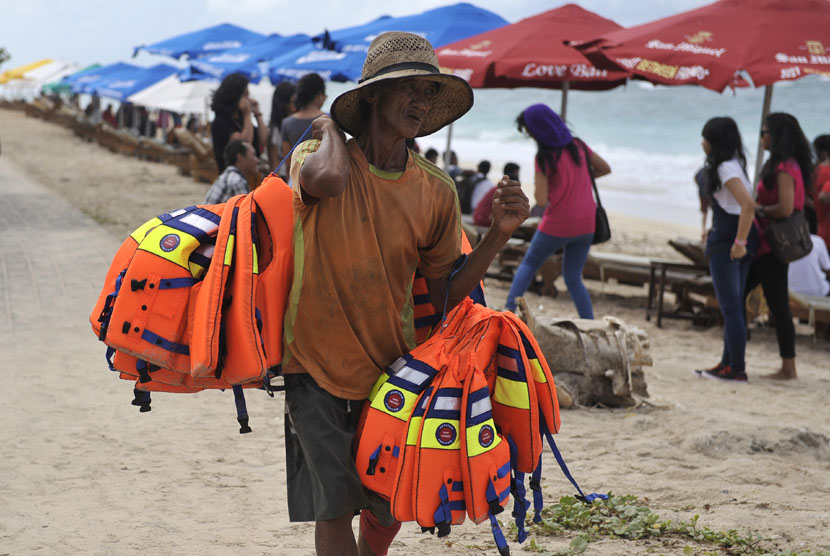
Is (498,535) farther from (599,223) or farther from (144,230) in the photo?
(599,223)

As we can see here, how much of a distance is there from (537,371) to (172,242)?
1.11 m

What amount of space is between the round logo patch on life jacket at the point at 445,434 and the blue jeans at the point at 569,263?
425 cm

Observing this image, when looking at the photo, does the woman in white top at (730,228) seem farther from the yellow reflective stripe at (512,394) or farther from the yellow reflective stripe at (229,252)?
the yellow reflective stripe at (229,252)

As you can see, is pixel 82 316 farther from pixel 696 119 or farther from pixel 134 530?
pixel 696 119

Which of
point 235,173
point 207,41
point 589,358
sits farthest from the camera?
point 207,41

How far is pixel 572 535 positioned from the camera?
11.8 ft

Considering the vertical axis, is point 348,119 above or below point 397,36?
below

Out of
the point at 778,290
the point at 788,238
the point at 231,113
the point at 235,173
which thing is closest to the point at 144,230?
the point at 235,173

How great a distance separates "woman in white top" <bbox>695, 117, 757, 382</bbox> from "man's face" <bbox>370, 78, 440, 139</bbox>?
13.0 feet

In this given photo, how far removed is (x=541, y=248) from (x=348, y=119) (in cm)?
434

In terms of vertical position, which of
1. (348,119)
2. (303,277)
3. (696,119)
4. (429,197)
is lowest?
(696,119)

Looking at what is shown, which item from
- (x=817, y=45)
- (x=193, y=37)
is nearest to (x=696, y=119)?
(x=193, y=37)

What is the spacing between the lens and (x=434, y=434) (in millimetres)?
2400

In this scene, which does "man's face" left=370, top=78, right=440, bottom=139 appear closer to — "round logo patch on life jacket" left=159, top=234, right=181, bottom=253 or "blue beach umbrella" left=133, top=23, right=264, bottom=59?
"round logo patch on life jacket" left=159, top=234, right=181, bottom=253
